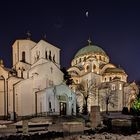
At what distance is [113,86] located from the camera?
6300 cm

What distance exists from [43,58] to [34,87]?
6115mm

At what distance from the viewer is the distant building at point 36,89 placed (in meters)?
40.6

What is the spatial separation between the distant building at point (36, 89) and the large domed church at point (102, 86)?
15.8m

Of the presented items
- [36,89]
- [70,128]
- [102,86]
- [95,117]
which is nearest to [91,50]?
[102,86]

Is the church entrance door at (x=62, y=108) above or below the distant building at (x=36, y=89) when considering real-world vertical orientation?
below

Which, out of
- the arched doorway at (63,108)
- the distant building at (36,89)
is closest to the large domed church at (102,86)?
the distant building at (36,89)

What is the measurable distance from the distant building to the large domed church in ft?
51.9

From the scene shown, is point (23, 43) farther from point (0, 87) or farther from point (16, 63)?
point (0, 87)

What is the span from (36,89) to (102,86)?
82.3 ft

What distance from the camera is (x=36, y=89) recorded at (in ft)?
139

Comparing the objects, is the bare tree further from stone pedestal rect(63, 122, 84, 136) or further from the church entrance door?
stone pedestal rect(63, 122, 84, 136)

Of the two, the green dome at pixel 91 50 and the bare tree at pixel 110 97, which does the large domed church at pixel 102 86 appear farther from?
the green dome at pixel 91 50

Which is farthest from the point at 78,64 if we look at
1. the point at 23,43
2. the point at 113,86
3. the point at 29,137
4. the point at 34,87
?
the point at 29,137

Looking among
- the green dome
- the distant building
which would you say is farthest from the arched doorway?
the green dome
